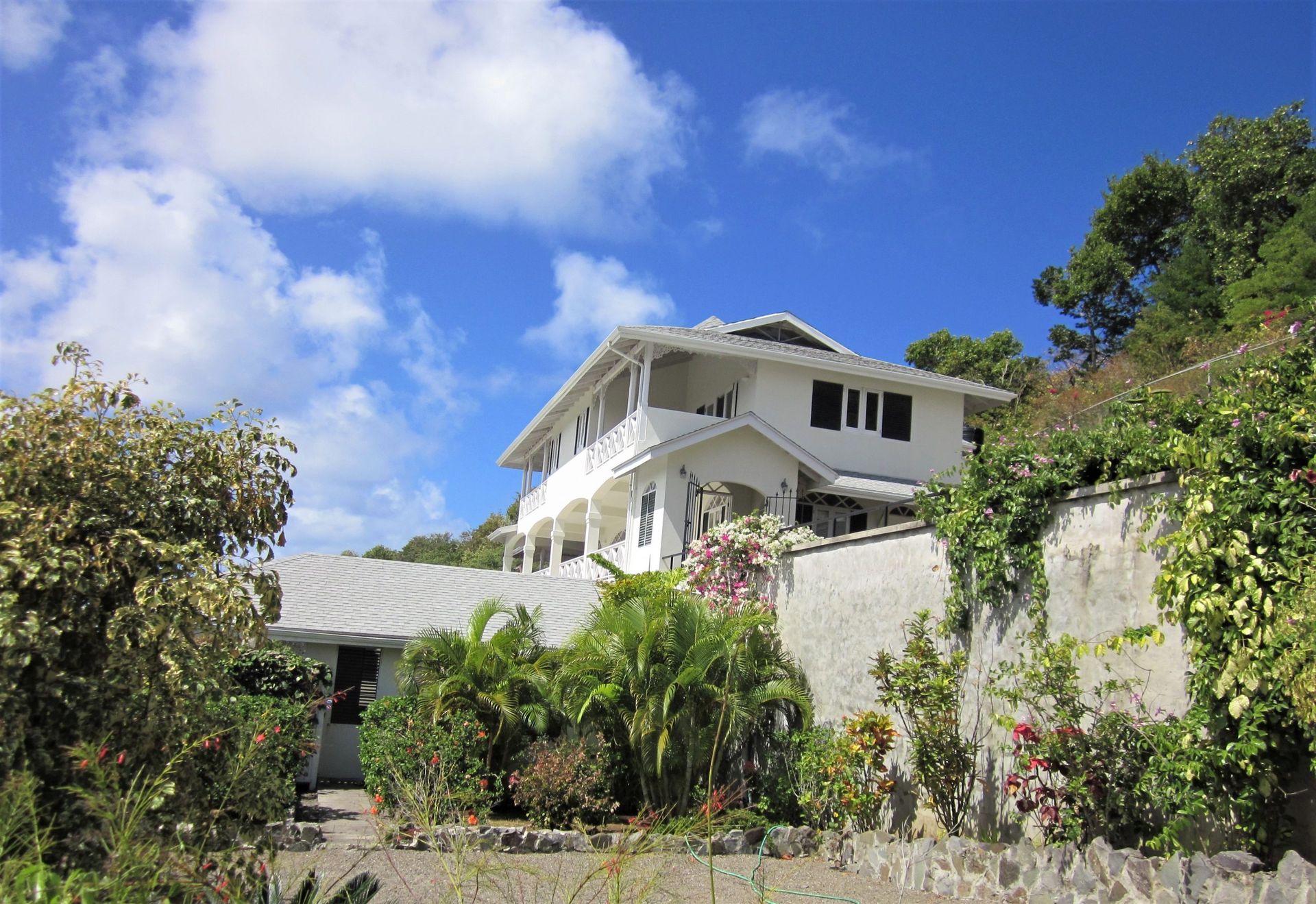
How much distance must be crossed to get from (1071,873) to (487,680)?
28.3ft

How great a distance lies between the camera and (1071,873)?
8.21m

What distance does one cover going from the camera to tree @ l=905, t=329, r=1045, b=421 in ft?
124

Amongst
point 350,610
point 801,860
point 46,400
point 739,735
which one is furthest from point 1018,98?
point 46,400

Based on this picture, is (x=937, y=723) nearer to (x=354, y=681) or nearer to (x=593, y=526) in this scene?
(x=354, y=681)

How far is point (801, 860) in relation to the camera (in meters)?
11.2

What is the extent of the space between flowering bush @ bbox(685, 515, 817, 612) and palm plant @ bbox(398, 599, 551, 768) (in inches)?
117

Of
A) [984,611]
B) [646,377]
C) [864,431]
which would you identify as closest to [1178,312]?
[864,431]

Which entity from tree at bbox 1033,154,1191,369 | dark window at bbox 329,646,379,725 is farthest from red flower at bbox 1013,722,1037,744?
tree at bbox 1033,154,1191,369

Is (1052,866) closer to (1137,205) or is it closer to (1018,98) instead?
(1018,98)

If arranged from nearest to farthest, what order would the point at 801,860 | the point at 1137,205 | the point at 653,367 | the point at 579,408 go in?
the point at 801,860 → the point at 653,367 → the point at 579,408 → the point at 1137,205

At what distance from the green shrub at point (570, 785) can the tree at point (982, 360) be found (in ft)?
89.2

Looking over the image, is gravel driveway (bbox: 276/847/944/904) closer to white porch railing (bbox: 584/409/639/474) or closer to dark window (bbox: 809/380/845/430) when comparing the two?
white porch railing (bbox: 584/409/639/474)

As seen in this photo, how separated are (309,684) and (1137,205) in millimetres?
36666

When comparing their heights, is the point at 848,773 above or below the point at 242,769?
below
